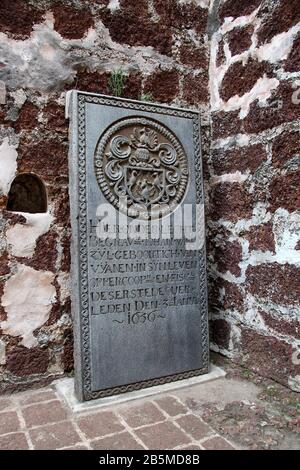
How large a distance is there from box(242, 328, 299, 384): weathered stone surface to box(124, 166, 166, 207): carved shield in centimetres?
89

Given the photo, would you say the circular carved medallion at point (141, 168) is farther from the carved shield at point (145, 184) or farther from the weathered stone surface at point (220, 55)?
the weathered stone surface at point (220, 55)

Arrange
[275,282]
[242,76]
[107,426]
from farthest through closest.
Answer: [242,76], [275,282], [107,426]

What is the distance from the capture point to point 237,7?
2.16 m

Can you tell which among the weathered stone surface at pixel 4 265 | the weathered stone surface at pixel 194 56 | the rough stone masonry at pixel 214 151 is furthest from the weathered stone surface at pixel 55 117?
the weathered stone surface at pixel 194 56

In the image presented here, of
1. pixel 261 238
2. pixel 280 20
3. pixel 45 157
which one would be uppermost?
pixel 280 20

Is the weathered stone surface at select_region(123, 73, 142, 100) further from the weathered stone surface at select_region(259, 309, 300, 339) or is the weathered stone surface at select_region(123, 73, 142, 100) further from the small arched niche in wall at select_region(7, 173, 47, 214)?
the weathered stone surface at select_region(259, 309, 300, 339)

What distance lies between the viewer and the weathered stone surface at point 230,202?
210cm

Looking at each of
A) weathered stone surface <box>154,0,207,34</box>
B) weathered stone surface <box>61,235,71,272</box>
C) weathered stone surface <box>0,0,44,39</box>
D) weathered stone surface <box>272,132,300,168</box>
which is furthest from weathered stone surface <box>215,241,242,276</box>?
weathered stone surface <box>0,0,44,39</box>

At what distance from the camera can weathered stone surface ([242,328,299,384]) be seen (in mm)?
1827

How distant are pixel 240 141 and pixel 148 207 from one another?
65 cm

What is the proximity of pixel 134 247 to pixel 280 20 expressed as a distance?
4.40ft

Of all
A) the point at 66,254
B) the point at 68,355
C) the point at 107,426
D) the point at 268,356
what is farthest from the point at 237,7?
the point at 107,426

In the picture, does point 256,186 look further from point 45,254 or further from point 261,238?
point 45,254
